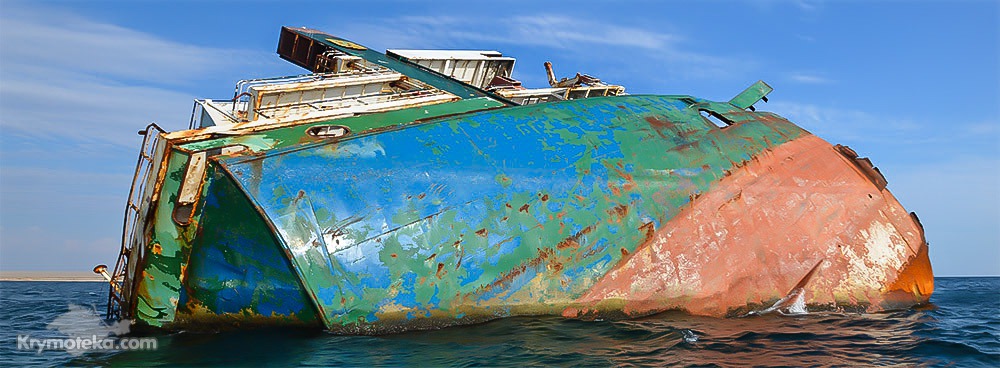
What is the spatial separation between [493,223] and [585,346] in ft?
4.64

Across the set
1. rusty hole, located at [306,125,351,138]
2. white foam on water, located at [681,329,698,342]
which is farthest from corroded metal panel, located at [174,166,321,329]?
white foam on water, located at [681,329,698,342]

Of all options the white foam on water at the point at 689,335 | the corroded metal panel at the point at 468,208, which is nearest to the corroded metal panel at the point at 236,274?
the corroded metal panel at the point at 468,208

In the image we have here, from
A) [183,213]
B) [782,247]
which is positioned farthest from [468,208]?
[782,247]

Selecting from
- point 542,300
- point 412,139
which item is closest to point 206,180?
point 412,139

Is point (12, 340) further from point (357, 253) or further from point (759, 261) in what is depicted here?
point (759, 261)

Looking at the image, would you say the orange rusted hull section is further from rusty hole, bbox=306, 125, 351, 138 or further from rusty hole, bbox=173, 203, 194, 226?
rusty hole, bbox=173, 203, 194, 226

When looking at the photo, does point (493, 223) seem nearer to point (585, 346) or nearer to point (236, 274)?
point (585, 346)

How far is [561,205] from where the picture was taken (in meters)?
7.32

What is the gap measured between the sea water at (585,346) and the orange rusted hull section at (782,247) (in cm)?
30

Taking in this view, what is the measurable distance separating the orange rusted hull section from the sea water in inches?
12.0

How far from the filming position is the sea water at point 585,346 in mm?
5867

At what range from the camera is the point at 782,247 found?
330 inches

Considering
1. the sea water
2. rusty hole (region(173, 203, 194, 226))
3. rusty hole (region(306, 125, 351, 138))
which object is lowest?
the sea water

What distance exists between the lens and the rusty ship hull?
20.9ft
